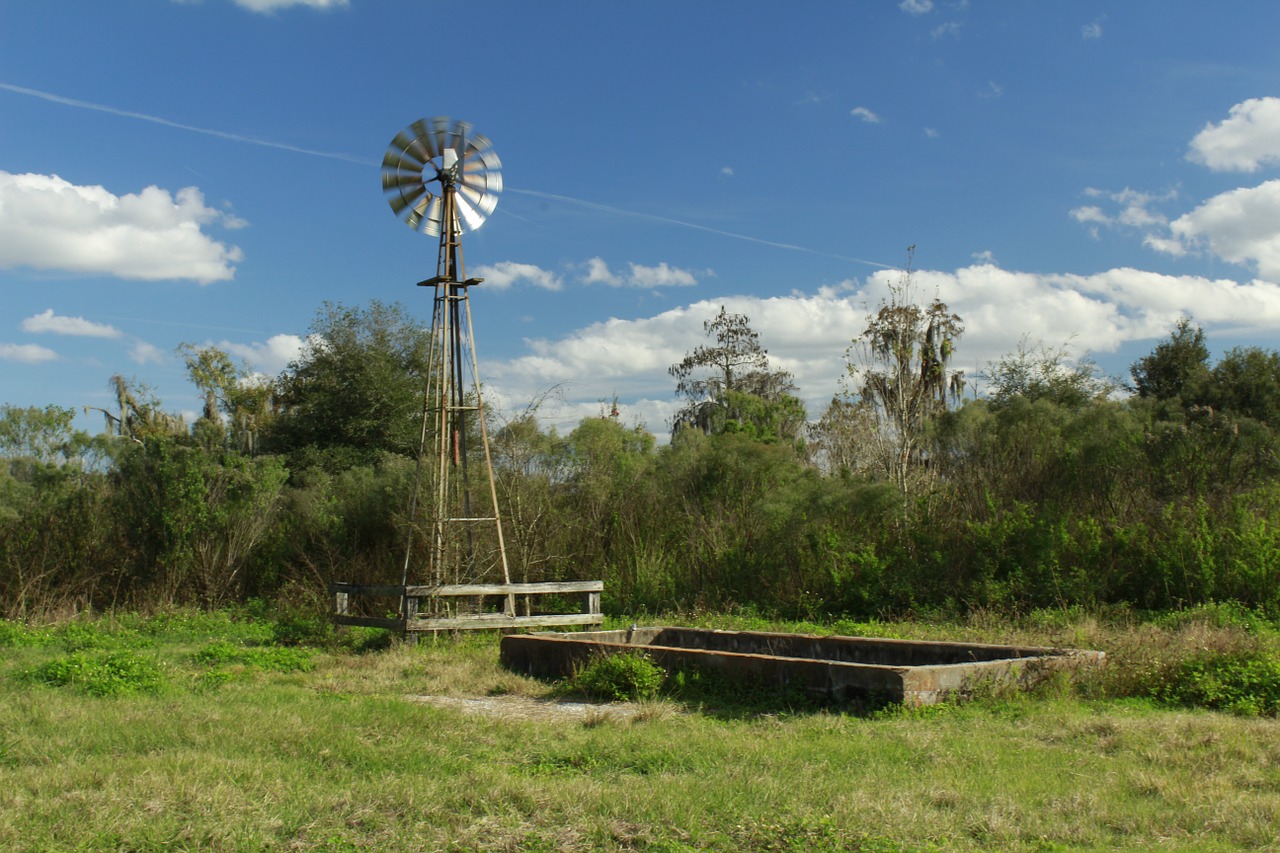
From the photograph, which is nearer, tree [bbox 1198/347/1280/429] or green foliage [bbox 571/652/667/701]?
green foliage [bbox 571/652/667/701]

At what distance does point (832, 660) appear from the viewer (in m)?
10.8

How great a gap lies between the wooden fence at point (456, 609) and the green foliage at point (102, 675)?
3.38m

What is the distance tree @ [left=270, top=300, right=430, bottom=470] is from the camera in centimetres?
2695

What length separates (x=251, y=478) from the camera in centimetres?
1827

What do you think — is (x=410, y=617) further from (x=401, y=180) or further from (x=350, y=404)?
(x=350, y=404)

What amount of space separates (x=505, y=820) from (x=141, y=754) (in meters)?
2.81

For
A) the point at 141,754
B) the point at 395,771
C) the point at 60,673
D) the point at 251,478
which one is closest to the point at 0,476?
the point at 251,478

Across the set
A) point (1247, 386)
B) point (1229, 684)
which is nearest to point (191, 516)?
point (1229, 684)

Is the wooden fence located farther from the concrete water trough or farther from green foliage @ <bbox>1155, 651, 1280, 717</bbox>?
green foliage @ <bbox>1155, 651, 1280, 717</bbox>

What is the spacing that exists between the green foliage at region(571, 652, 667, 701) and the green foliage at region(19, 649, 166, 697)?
12.3 ft

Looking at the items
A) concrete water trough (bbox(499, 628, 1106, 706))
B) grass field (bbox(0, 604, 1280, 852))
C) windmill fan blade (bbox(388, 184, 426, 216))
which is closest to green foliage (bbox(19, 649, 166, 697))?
grass field (bbox(0, 604, 1280, 852))

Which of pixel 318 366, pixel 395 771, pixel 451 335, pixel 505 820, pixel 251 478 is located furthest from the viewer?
pixel 318 366

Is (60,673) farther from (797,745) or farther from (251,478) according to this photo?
(251,478)

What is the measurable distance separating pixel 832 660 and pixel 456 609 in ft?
19.2
